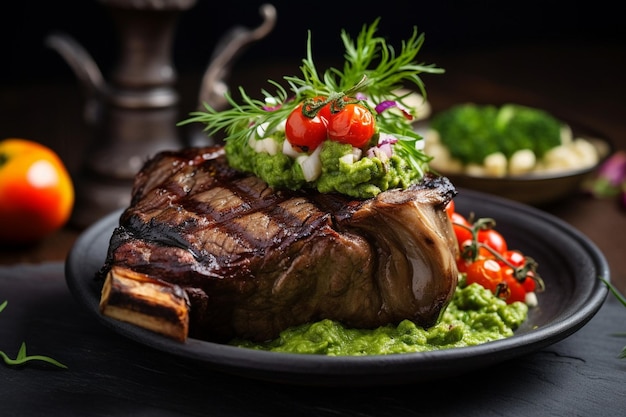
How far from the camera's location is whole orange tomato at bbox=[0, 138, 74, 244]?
493cm

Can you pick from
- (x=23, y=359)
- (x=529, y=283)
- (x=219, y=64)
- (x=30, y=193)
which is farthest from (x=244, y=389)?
(x=219, y=64)

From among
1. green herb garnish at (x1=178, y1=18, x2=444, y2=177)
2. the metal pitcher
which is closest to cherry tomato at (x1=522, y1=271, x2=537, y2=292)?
green herb garnish at (x1=178, y1=18, x2=444, y2=177)

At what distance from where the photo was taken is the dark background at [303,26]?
25.7ft

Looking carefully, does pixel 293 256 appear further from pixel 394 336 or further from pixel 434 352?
pixel 434 352

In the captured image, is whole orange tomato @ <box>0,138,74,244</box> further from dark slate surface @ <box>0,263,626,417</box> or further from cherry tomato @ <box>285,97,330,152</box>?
cherry tomato @ <box>285,97,330,152</box>

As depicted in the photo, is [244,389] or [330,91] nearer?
[244,389]

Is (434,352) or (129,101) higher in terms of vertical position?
(129,101)

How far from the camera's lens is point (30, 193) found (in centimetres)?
495

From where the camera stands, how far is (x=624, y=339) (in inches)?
150

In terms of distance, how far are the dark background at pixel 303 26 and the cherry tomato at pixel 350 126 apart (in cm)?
346

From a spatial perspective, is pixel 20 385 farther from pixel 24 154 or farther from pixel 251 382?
pixel 24 154

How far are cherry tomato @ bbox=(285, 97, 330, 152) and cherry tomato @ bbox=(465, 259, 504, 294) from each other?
3.12 feet

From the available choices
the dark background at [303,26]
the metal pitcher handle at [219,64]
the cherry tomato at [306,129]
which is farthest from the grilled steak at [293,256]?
the dark background at [303,26]

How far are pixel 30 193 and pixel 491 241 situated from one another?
244 cm
